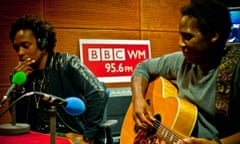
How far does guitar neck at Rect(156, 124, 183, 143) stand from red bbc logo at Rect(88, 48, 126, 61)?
81.5 inches

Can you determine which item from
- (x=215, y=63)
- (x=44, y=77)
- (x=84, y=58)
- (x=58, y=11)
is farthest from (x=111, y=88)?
(x=215, y=63)

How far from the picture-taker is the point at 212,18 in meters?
2.11

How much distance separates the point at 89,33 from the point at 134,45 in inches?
21.9

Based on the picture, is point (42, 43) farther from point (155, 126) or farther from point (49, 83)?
point (155, 126)

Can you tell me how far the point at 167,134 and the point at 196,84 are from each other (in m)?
0.34

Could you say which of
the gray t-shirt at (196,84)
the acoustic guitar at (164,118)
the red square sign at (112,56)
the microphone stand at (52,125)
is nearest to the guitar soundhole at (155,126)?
the acoustic guitar at (164,118)

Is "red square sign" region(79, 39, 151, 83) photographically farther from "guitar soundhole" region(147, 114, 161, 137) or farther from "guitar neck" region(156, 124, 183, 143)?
"guitar neck" region(156, 124, 183, 143)

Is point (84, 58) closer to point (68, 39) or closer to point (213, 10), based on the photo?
point (68, 39)

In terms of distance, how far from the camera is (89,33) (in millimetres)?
4391

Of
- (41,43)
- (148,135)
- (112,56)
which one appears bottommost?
(148,135)

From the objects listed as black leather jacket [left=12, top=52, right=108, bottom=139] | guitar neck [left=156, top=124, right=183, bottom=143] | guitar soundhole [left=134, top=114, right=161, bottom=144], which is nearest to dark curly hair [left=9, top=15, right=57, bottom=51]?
black leather jacket [left=12, top=52, right=108, bottom=139]

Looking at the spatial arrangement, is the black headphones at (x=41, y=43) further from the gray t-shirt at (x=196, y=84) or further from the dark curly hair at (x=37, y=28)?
the gray t-shirt at (x=196, y=84)

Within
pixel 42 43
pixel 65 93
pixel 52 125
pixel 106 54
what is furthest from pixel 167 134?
pixel 106 54

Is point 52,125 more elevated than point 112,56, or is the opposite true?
point 112,56
